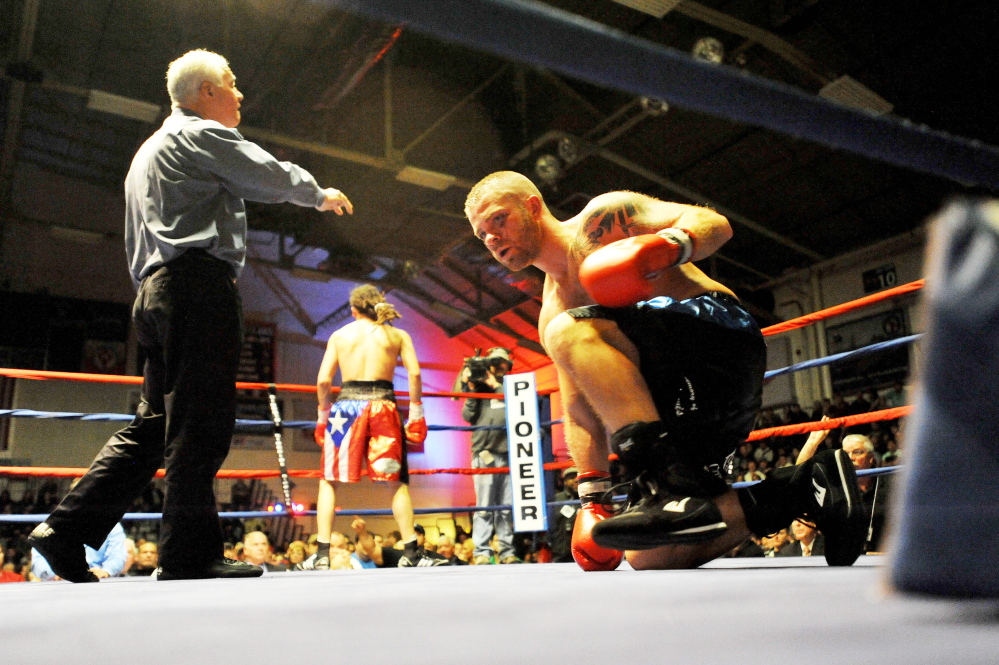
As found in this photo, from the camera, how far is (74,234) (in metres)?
8.50

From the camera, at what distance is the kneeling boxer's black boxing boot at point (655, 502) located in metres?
1.07

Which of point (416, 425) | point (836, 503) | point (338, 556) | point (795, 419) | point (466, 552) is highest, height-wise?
point (795, 419)

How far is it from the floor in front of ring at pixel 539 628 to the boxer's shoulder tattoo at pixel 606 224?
726mm

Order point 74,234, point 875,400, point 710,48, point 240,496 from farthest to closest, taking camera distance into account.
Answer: point 240,496 → point 74,234 → point 875,400 → point 710,48

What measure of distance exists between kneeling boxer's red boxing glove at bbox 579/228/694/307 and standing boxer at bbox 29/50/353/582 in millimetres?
784

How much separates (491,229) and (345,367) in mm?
1753

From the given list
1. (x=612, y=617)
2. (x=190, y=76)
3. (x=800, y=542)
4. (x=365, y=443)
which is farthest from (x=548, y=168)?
(x=612, y=617)

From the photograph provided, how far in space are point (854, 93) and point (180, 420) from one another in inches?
222

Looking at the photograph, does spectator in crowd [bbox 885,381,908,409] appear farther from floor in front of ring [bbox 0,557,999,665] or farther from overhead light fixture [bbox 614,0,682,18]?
floor in front of ring [bbox 0,557,999,665]

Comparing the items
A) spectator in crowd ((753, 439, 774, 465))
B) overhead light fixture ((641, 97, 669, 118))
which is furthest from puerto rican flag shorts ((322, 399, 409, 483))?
spectator in crowd ((753, 439, 774, 465))

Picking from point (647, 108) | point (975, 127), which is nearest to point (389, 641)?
point (647, 108)

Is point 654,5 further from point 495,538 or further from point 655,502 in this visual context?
point 655,502

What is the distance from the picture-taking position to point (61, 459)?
30.6 feet

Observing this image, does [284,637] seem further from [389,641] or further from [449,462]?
[449,462]
